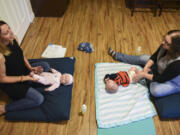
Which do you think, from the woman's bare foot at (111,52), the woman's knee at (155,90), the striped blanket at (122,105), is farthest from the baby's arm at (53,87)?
the woman's knee at (155,90)

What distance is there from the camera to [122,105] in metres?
1.54

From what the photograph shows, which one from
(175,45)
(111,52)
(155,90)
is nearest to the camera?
(175,45)

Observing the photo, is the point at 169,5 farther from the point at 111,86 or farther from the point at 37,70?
the point at 37,70

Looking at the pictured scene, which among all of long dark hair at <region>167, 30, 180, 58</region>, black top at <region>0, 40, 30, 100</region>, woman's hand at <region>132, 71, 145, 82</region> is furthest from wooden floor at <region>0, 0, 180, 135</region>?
long dark hair at <region>167, 30, 180, 58</region>

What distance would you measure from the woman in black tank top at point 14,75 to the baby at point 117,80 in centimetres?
68

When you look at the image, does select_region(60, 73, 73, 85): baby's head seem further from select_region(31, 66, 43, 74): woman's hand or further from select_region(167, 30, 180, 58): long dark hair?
select_region(167, 30, 180, 58): long dark hair

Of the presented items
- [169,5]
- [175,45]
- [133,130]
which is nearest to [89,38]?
[175,45]

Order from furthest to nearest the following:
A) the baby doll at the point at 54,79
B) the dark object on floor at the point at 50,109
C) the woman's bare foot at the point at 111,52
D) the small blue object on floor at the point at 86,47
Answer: the small blue object on floor at the point at 86,47
the woman's bare foot at the point at 111,52
the baby doll at the point at 54,79
the dark object on floor at the point at 50,109

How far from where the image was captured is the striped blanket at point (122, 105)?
1.45 m

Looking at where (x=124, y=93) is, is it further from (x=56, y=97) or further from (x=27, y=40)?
(x=27, y=40)

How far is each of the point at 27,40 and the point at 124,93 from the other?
5.39ft

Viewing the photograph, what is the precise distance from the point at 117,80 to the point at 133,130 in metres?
0.51

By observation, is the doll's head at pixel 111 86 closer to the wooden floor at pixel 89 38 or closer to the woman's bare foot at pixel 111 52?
the wooden floor at pixel 89 38

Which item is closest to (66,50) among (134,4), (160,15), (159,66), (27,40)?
(27,40)
